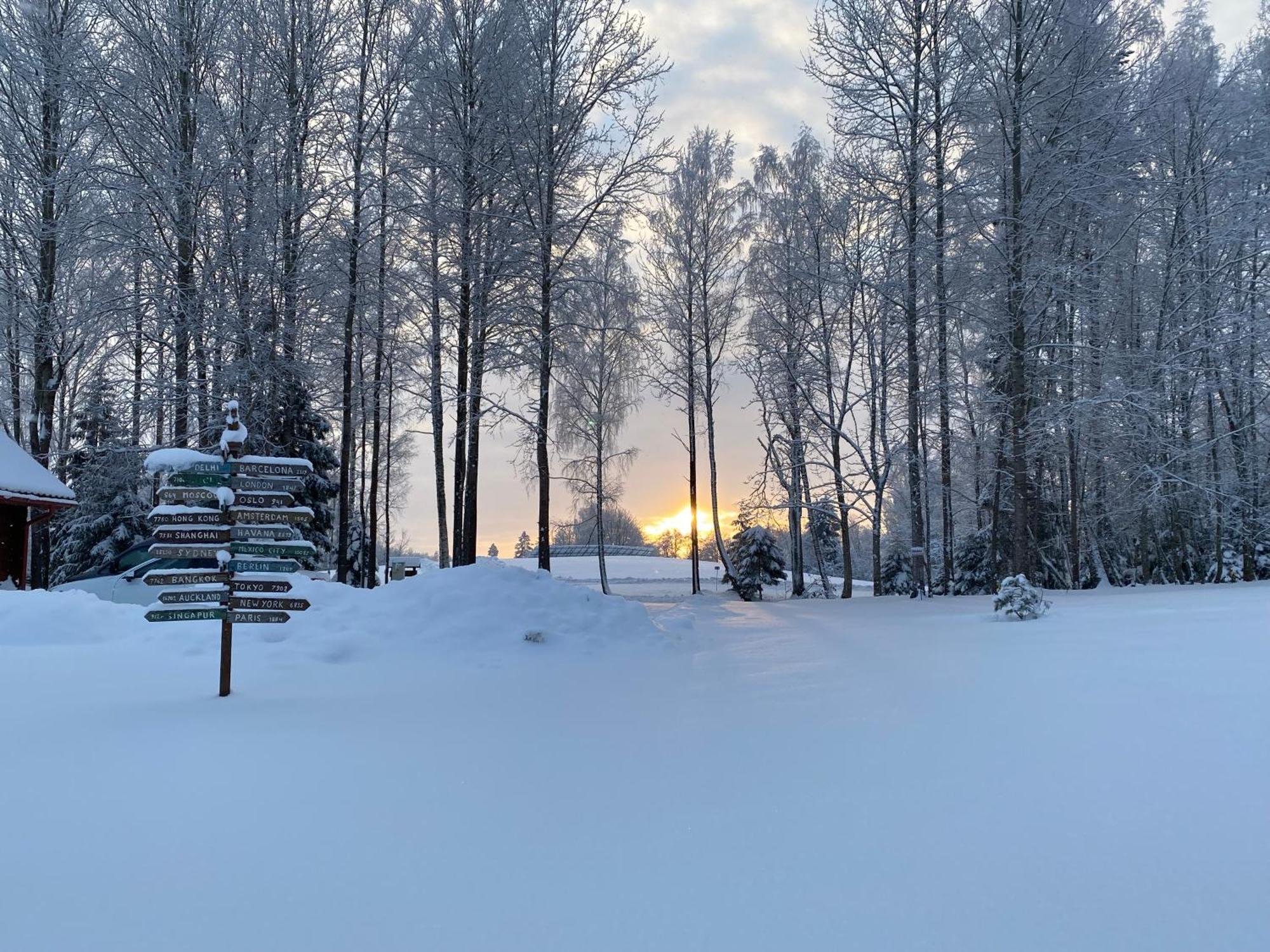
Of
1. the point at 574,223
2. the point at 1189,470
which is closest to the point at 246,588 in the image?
the point at 574,223

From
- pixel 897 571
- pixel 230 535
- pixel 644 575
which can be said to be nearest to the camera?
pixel 230 535

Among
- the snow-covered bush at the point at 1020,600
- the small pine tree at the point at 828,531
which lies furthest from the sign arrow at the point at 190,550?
the small pine tree at the point at 828,531

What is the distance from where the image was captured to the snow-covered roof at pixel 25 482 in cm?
1451

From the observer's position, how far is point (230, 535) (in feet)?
19.4

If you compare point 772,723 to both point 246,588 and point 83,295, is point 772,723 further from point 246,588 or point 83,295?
point 83,295

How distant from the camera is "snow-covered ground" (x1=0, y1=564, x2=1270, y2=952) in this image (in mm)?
2281

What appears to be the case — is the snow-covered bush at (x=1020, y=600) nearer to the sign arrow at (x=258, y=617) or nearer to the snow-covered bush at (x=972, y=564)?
→ the sign arrow at (x=258, y=617)

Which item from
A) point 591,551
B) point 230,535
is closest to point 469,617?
point 230,535

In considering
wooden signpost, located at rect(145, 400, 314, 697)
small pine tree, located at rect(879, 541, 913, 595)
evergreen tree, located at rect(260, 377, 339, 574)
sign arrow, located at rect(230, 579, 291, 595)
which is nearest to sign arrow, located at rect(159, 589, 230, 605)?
wooden signpost, located at rect(145, 400, 314, 697)

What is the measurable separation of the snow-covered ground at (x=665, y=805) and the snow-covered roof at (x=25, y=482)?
10.3 metres

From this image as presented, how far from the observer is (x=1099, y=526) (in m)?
21.3

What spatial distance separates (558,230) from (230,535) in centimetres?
951

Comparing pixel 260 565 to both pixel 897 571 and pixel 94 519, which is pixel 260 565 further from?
pixel 897 571

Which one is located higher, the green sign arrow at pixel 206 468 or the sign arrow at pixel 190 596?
the green sign arrow at pixel 206 468
